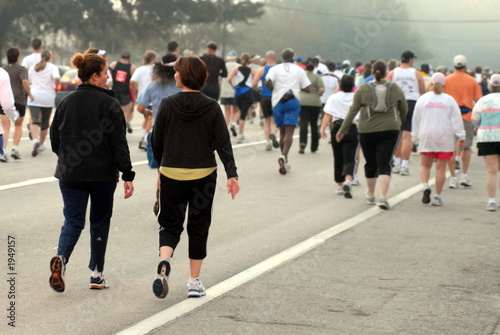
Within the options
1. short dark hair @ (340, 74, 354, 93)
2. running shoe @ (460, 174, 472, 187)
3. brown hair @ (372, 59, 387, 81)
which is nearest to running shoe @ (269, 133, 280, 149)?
running shoe @ (460, 174, 472, 187)

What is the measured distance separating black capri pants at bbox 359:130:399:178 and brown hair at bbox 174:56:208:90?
536 centimetres

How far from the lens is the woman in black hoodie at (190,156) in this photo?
6.58m

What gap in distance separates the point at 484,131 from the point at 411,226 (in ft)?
6.56

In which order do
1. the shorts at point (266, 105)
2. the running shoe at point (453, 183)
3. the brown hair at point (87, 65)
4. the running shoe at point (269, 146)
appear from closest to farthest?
the brown hair at point (87, 65) → the running shoe at point (453, 183) → the shorts at point (266, 105) → the running shoe at point (269, 146)

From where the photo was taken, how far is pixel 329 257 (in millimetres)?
8344

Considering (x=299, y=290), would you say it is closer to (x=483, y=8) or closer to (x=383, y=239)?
(x=383, y=239)

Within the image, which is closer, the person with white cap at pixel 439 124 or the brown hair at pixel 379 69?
the brown hair at pixel 379 69

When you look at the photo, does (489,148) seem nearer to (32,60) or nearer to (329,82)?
(32,60)

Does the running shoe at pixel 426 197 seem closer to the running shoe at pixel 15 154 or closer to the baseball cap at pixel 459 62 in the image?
the baseball cap at pixel 459 62

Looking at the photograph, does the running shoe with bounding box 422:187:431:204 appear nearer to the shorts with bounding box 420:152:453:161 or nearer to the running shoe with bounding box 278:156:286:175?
the shorts with bounding box 420:152:453:161

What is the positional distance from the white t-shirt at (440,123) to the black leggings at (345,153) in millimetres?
1089

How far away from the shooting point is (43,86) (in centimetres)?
1653


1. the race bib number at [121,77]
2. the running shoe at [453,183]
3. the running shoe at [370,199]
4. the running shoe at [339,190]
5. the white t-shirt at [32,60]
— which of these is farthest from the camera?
the race bib number at [121,77]

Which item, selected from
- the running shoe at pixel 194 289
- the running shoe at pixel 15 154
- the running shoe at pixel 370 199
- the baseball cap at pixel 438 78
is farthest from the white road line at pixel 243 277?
the running shoe at pixel 15 154
